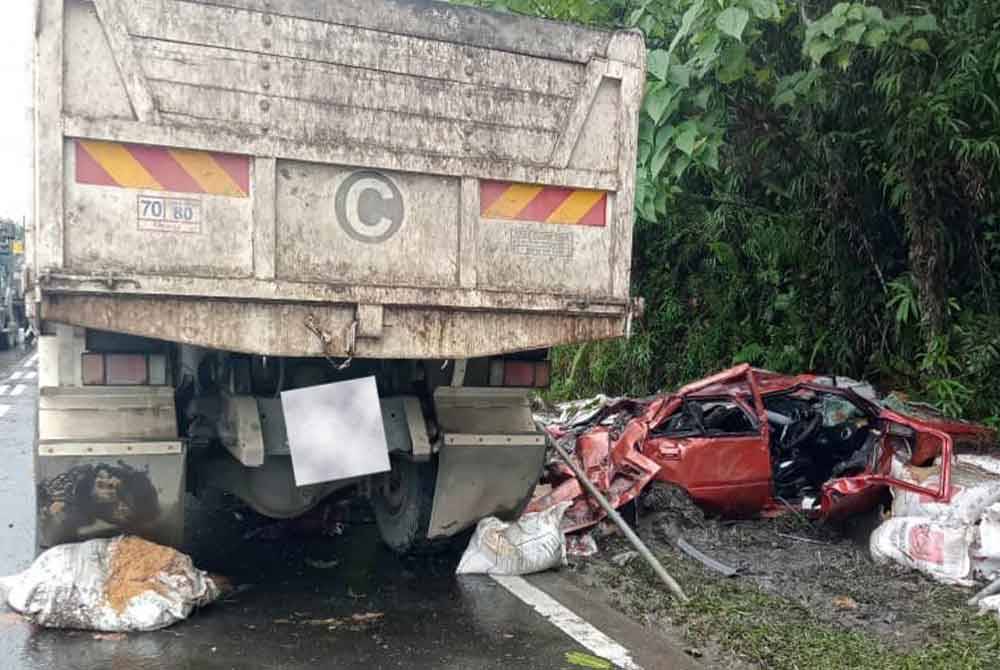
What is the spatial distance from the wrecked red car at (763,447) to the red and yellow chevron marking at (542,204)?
1914 mm

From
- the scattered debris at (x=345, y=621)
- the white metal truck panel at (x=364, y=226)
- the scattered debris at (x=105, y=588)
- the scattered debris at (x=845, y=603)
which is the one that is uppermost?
the white metal truck panel at (x=364, y=226)

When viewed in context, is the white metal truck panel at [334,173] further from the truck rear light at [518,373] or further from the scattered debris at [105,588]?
the scattered debris at [105,588]

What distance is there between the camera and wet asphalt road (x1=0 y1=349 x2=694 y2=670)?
12.8 ft

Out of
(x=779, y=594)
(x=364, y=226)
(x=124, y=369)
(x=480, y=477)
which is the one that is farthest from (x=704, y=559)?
(x=124, y=369)

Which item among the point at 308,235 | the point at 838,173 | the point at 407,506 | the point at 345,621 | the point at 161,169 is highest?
the point at 838,173

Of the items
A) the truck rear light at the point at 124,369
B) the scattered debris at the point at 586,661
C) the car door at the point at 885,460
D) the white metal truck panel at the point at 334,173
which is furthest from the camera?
the car door at the point at 885,460

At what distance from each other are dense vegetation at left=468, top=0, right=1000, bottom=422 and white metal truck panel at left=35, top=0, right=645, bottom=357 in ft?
2.98

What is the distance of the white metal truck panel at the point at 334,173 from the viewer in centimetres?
375

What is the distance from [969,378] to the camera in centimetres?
756

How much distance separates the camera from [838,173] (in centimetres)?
793

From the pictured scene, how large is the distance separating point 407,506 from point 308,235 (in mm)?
1875

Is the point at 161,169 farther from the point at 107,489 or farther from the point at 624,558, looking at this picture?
the point at 624,558

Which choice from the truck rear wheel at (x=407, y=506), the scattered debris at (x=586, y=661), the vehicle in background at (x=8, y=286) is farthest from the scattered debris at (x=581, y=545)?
the vehicle in background at (x=8, y=286)

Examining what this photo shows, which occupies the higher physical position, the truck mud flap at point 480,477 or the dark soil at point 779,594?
the truck mud flap at point 480,477
